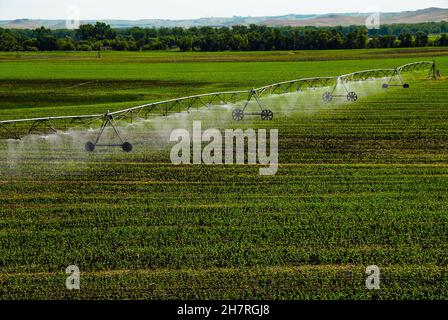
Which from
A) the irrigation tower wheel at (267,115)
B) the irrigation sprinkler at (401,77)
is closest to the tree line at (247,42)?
the irrigation sprinkler at (401,77)

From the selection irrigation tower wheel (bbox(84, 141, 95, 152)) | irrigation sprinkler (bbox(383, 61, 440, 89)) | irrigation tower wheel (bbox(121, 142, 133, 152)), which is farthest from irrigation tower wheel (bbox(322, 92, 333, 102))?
irrigation tower wheel (bbox(84, 141, 95, 152))

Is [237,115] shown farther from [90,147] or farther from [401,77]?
[401,77]

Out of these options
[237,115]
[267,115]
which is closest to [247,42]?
[267,115]

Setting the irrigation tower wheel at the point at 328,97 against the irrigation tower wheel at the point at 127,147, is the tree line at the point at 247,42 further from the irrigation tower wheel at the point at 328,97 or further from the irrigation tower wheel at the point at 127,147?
the irrigation tower wheel at the point at 127,147

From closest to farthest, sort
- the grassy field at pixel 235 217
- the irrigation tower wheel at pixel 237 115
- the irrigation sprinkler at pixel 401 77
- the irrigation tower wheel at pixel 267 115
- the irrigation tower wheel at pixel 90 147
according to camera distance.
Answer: the grassy field at pixel 235 217, the irrigation tower wheel at pixel 90 147, the irrigation tower wheel at pixel 237 115, the irrigation tower wheel at pixel 267 115, the irrigation sprinkler at pixel 401 77

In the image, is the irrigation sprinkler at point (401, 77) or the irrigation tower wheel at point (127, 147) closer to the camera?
the irrigation tower wheel at point (127, 147)

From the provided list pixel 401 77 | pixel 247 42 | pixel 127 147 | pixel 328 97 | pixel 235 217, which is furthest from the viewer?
pixel 247 42
